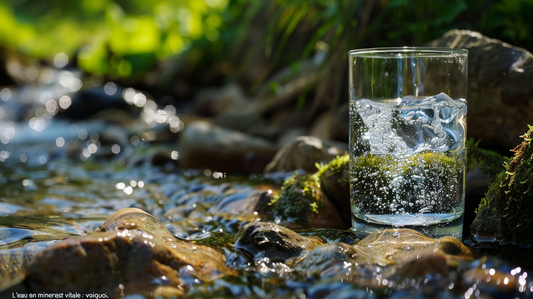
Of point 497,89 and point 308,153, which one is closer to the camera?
point 497,89

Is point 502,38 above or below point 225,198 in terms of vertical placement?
above

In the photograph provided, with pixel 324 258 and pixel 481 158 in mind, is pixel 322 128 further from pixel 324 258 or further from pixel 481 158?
pixel 324 258

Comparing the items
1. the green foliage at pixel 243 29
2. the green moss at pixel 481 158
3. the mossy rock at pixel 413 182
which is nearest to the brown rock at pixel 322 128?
the green foliage at pixel 243 29

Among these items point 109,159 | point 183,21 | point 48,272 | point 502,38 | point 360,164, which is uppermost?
point 183,21

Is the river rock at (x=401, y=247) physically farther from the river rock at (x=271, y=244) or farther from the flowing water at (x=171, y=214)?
the river rock at (x=271, y=244)

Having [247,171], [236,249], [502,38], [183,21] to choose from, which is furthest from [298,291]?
[183,21]

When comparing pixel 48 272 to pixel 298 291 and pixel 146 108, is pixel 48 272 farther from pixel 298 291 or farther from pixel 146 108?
pixel 146 108

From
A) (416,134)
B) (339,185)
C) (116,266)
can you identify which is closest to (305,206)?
(339,185)
